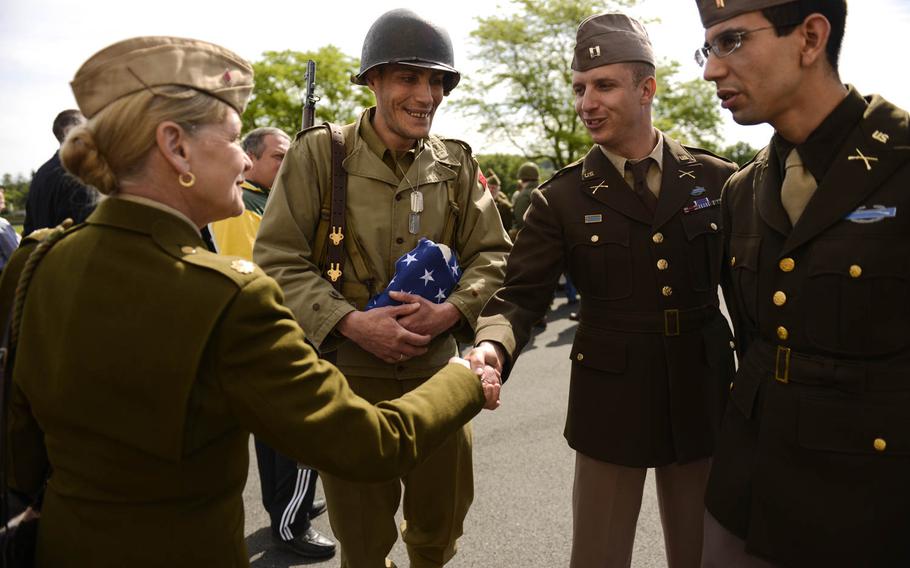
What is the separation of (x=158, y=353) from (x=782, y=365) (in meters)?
1.51

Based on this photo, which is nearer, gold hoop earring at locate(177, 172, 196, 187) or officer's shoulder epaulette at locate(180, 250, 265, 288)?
officer's shoulder epaulette at locate(180, 250, 265, 288)

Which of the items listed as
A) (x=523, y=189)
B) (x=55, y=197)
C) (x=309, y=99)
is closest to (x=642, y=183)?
(x=309, y=99)

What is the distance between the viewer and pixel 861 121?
1804 millimetres

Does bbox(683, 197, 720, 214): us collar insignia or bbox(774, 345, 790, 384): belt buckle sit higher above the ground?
bbox(683, 197, 720, 214): us collar insignia

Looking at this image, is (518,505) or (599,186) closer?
(599,186)

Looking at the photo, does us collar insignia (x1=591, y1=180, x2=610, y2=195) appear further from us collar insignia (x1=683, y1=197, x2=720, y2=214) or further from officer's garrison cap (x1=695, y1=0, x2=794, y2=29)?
officer's garrison cap (x1=695, y1=0, x2=794, y2=29)

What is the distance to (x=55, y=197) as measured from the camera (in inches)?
163

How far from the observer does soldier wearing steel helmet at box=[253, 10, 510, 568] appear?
266 cm

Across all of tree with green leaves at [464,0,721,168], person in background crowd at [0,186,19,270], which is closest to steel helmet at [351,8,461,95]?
person in background crowd at [0,186,19,270]

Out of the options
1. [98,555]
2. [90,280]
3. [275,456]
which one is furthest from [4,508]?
[275,456]

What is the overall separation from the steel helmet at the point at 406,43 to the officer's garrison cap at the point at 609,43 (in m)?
0.52

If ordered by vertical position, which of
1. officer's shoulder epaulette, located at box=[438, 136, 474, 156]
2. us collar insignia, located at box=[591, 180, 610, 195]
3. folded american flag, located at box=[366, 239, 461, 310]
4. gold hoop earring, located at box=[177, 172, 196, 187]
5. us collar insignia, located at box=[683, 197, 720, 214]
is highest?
officer's shoulder epaulette, located at box=[438, 136, 474, 156]

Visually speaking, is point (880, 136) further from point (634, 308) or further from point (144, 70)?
point (144, 70)

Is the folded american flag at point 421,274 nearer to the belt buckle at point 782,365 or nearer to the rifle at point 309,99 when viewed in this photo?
the belt buckle at point 782,365
